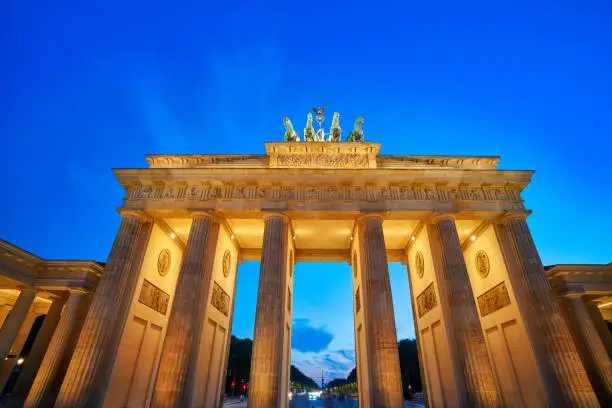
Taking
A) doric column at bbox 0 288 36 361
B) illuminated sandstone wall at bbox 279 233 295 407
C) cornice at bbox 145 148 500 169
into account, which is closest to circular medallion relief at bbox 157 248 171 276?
cornice at bbox 145 148 500 169

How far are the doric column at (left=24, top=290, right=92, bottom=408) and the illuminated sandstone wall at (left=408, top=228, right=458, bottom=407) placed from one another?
59.7 ft

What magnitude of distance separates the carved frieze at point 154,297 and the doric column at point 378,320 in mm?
12018

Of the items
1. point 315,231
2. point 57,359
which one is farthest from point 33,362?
point 315,231

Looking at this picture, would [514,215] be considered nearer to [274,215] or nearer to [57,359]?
[274,215]

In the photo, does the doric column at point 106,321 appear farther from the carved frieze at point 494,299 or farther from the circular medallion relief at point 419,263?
the carved frieze at point 494,299

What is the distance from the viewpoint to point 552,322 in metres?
14.0

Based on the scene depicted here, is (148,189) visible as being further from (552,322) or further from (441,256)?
(552,322)

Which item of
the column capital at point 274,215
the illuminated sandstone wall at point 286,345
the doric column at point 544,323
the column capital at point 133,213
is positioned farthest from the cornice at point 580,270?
the column capital at point 133,213

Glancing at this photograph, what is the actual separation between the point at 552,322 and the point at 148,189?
21.9m

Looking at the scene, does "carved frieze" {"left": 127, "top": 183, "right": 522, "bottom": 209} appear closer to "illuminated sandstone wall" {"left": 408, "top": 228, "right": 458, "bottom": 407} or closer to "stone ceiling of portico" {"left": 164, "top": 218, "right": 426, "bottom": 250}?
"stone ceiling of portico" {"left": 164, "top": 218, "right": 426, "bottom": 250}

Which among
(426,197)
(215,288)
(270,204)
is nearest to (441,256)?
(426,197)

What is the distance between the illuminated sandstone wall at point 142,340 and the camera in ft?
48.4

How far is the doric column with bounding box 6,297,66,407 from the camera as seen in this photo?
15.6 meters

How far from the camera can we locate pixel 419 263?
791 inches
